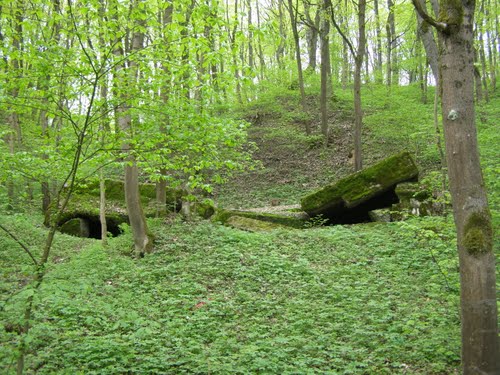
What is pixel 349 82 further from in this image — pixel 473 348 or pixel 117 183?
pixel 473 348

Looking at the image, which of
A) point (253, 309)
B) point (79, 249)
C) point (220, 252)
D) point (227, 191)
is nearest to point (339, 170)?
point (227, 191)

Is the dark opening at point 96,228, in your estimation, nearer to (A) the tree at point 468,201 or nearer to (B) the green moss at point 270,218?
(B) the green moss at point 270,218

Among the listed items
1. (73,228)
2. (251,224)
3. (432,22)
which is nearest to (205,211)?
(251,224)

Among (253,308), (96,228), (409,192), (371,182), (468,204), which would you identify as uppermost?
(371,182)

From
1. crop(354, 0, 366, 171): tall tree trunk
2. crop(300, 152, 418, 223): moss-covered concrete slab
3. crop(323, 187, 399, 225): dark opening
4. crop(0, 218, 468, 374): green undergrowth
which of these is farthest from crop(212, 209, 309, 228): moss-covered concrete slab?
crop(354, 0, 366, 171): tall tree trunk

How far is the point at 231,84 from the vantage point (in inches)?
208

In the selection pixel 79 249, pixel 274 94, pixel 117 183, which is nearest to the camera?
pixel 79 249

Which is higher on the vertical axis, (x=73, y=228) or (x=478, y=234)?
(x=478, y=234)

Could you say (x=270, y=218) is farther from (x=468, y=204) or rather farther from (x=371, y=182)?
(x=468, y=204)

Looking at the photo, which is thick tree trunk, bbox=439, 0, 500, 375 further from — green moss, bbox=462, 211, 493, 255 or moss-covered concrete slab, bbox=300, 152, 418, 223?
moss-covered concrete slab, bbox=300, 152, 418, 223

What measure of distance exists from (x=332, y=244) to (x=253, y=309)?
375cm

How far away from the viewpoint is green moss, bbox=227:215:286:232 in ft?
38.0

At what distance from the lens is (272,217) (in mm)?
12211

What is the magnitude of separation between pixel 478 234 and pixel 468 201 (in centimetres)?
32
